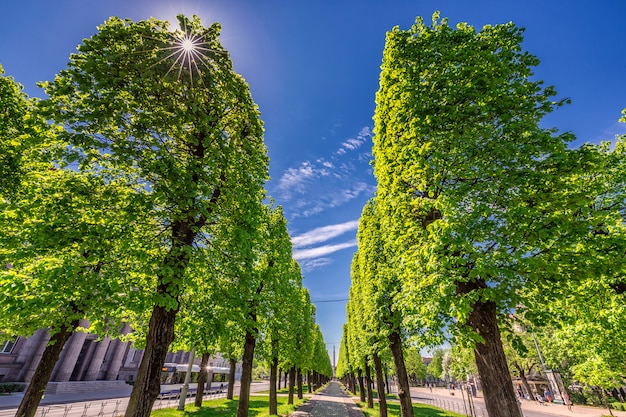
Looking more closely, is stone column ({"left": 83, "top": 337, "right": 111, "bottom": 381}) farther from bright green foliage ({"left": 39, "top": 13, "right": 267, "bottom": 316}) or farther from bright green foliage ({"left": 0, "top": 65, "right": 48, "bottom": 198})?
bright green foliage ({"left": 39, "top": 13, "right": 267, "bottom": 316})

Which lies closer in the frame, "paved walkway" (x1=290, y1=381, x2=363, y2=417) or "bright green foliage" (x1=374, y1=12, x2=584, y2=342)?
"bright green foliage" (x1=374, y1=12, x2=584, y2=342)

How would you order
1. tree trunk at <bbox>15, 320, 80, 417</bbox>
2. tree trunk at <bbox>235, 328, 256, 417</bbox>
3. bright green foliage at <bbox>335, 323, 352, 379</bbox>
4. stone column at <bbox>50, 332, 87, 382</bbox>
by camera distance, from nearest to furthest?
tree trunk at <bbox>15, 320, 80, 417</bbox>
tree trunk at <bbox>235, 328, 256, 417</bbox>
stone column at <bbox>50, 332, 87, 382</bbox>
bright green foliage at <bbox>335, 323, 352, 379</bbox>

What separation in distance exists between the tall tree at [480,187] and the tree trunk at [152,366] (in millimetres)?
6303

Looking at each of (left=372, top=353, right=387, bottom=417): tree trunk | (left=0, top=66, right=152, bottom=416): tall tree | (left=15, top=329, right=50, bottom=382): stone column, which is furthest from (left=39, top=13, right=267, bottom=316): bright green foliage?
(left=15, top=329, right=50, bottom=382): stone column

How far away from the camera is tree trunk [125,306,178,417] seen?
5.83 metres

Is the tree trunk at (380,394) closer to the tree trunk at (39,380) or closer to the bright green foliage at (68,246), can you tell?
the bright green foliage at (68,246)

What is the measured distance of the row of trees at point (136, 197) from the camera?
5.60 meters

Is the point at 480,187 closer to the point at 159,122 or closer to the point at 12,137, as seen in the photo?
the point at 159,122

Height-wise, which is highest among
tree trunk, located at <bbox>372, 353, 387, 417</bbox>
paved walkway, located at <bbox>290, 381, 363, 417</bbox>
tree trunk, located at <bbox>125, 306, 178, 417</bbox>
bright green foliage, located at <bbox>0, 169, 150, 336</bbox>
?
bright green foliage, located at <bbox>0, 169, 150, 336</bbox>

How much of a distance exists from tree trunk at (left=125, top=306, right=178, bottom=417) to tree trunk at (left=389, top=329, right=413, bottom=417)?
9683mm

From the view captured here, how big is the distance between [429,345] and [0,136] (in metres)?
15.9

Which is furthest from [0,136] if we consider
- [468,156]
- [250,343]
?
[468,156]

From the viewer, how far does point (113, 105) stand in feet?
20.2

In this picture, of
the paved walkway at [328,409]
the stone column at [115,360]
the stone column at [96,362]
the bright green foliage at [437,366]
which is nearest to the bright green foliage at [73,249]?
the paved walkway at [328,409]
